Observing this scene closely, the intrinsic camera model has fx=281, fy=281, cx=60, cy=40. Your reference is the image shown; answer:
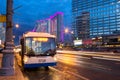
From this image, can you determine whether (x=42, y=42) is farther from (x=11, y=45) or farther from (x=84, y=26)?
(x=84, y=26)

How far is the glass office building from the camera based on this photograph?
177 m

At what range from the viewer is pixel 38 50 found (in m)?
19.7

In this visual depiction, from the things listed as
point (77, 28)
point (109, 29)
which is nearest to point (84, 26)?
point (77, 28)

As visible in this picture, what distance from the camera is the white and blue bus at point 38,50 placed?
19.3 meters

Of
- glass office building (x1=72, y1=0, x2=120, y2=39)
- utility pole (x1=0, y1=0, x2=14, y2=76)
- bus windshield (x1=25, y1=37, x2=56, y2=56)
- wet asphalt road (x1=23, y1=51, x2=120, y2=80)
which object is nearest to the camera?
utility pole (x1=0, y1=0, x2=14, y2=76)

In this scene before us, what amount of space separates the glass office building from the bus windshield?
505 feet

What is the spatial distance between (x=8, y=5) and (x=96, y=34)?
182243 mm

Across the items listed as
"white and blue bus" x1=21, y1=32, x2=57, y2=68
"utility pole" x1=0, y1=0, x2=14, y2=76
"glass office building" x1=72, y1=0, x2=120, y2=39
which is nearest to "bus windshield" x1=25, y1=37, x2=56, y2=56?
"white and blue bus" x1=21, y1=32, x2=57, y2=68

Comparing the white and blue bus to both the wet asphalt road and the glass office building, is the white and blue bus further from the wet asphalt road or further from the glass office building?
the glass office building

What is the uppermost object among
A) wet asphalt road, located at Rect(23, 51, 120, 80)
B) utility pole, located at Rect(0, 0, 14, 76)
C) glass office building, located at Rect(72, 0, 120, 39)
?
glass office building, located at Rect(72, 0, 120, 39)

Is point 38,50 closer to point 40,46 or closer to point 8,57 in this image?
point 40,46

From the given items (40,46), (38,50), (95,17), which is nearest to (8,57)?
(38,50)

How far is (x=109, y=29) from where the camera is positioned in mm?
184125

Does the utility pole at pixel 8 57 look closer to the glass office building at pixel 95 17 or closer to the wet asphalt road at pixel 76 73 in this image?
the wet asphalt road at pixel 76 73
